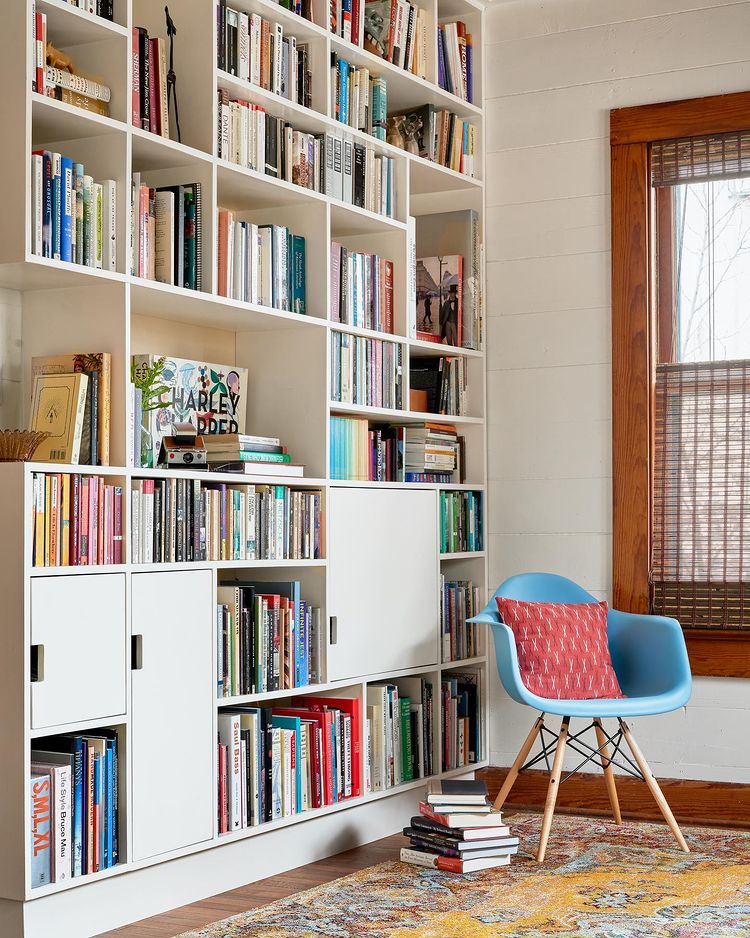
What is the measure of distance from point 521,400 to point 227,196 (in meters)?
1.54

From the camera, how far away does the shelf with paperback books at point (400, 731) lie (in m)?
4.16

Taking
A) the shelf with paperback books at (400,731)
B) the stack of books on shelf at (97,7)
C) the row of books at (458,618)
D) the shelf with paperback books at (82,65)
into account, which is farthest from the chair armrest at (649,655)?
the stack of books on shelf at (97,7)

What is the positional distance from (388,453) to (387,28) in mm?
1494

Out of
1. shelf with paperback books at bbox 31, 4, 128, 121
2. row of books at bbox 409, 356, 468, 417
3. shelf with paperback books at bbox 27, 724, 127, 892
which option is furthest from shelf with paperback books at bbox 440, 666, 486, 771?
shelf with paperback books at bbox 31, 4, 128, 121

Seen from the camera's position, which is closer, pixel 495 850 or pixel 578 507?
pixel 495 850

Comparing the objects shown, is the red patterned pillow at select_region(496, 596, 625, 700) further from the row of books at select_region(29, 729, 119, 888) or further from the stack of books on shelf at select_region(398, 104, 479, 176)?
the stack of books on shelf at select_region(398, 104, 479, 176)

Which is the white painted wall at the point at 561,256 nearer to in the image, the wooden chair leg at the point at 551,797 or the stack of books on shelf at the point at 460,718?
the stack of books on shelf at the point at 460,718

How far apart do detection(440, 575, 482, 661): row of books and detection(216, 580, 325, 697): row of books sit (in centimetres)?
82

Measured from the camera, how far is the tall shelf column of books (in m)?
2.94

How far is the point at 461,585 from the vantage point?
4.80 meters

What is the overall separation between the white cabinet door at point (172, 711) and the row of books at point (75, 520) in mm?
156

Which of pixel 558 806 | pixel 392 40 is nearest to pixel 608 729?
pixel 558 806

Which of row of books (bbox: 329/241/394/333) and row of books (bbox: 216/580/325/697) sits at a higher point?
row of books (bbox: 329/241/394/333)

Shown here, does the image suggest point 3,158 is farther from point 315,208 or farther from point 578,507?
point 578,507
